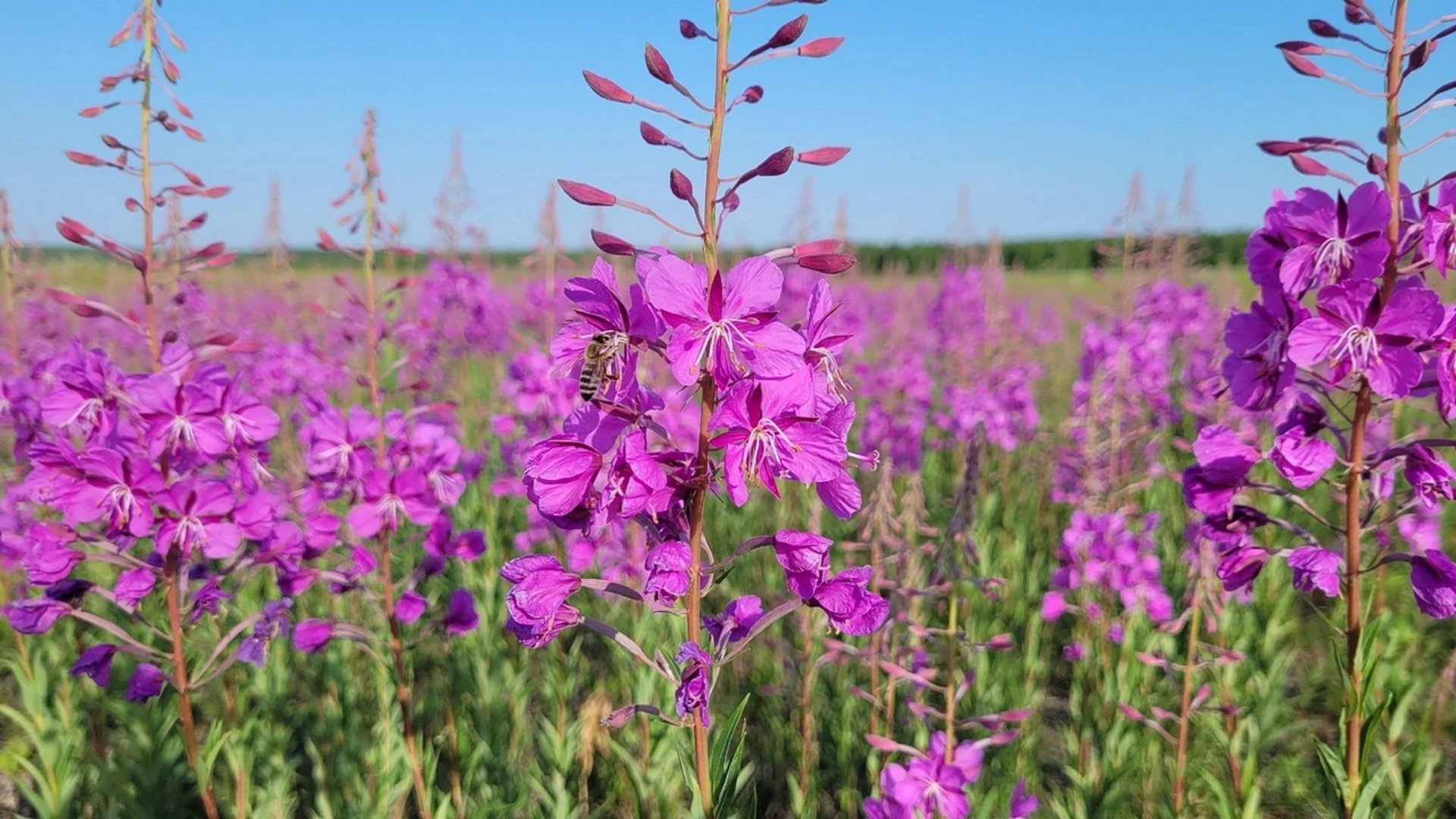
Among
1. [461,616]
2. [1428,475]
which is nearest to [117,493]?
[461,616]

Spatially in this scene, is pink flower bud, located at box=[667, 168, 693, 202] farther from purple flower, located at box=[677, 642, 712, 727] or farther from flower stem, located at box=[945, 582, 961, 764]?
flower stem, located at box=[945, 582, 961, 764]

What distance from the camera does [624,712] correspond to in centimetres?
180

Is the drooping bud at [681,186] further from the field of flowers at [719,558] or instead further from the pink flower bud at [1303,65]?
the pink flower bud at [1303,65]

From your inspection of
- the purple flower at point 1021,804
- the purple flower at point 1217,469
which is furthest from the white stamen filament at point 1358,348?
the purple flower at point 1021,804

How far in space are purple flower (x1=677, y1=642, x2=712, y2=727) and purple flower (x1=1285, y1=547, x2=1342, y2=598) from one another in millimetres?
1566

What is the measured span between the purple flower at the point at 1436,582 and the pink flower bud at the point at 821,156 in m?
1.86

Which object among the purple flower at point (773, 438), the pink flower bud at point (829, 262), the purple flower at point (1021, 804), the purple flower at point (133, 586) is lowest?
the purple flower at point (1021, 804)

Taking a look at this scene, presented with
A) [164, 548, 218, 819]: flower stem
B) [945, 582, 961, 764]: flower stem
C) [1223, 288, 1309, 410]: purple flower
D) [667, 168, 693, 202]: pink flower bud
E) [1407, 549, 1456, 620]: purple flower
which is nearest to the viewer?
[667, 168, 693, 202]: pink flower bud

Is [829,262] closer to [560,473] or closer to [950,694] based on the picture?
[560,473]

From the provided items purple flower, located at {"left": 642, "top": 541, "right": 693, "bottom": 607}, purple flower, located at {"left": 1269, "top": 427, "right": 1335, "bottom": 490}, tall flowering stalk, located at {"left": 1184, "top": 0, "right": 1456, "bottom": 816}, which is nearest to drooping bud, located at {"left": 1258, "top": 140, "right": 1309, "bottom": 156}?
tall flowering stalk, located at {"left": 1184, "top": 0, "right": 1456, "bottom": 816}

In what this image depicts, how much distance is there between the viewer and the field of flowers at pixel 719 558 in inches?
70.1

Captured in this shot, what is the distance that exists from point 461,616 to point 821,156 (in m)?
2.24

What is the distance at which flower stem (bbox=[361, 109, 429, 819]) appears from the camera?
9.91ft

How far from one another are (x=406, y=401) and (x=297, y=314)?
245cm
